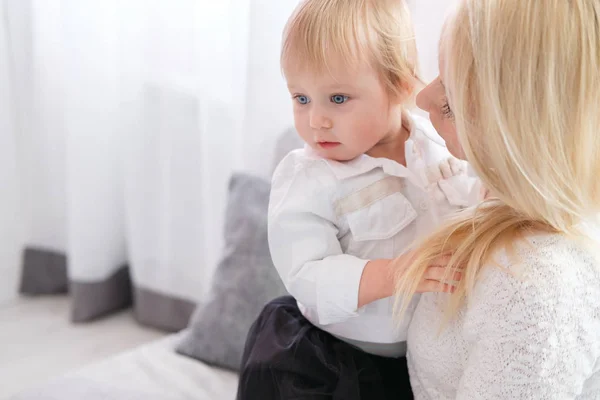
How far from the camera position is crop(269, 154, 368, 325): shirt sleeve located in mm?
979

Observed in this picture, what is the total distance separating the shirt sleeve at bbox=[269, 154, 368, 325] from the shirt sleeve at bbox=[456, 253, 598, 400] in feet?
0.70

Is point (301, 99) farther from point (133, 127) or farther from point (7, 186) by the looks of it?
point (7, 186)

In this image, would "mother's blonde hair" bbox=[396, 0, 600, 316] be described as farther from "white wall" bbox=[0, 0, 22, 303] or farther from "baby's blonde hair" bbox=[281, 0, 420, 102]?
"white wall" bbox=[0, 0, 22, 303]

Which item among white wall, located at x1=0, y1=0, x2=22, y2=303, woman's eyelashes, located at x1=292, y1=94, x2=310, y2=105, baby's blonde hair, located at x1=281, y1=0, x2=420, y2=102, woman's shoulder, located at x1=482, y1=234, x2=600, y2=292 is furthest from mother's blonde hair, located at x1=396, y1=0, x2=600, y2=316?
white wall, located at x1=0, y1=0, x2=22, y2=303

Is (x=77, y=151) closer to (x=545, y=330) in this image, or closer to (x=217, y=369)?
→ (x=217, y=369)

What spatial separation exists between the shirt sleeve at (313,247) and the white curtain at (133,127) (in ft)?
2.17

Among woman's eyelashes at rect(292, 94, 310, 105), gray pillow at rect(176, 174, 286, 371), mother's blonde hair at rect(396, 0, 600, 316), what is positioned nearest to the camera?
mother's blonde hair at rect(396, 0, 600, 316)

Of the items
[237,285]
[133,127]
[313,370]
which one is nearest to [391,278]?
[313,370]

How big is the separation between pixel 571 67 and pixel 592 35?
0.04 meters

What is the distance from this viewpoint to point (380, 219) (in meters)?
1.04

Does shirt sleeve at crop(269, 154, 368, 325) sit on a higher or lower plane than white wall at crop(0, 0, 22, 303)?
higher

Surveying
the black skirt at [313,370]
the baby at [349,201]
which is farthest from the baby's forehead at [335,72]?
the black skirt at [313,370]

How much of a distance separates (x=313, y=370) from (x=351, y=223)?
24 centimetres

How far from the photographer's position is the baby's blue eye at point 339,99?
999 millimetres
